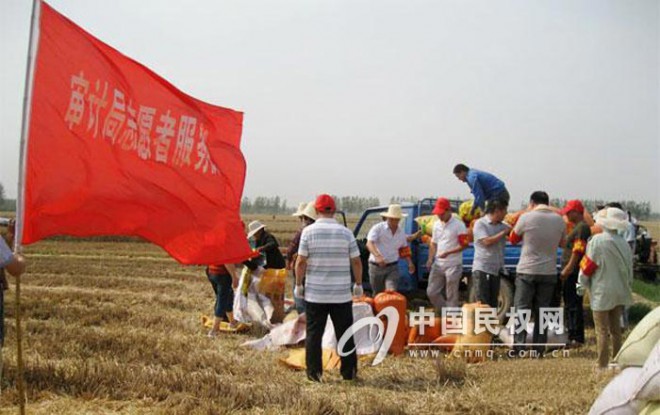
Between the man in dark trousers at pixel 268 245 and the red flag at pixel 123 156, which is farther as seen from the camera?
the man in dark trousers at pixel 268 245

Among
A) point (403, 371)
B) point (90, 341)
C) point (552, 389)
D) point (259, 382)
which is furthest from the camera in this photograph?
point (90, 341)

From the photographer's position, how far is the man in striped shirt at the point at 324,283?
5830 mm

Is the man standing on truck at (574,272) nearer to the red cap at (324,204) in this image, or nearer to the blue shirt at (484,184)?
the blue shirt at (484,184)

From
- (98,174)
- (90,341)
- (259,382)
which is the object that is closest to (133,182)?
(98,174)

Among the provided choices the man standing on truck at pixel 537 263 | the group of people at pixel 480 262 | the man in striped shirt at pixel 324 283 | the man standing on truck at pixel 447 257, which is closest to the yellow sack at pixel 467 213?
the group of people at pixel 480 262

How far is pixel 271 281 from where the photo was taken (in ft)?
27.7

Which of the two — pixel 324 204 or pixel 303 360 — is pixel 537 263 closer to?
pixel 324 204

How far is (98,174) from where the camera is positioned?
444cm

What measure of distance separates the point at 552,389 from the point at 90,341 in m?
4.94

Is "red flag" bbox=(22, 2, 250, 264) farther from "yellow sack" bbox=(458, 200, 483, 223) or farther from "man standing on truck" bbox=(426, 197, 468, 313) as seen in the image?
"yellow sack" bbox=(458, 200, 483, 223)

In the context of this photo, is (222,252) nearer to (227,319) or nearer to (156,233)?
(156,233)

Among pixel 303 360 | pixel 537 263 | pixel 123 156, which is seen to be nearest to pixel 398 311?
pixel 303 360

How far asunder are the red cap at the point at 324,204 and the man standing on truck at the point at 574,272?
10.2 ft

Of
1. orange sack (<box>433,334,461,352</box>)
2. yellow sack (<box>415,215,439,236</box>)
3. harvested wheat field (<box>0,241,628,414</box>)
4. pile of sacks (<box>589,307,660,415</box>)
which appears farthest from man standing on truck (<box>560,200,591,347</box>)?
pile of sacks (<box>589,307,660,415</box>)
